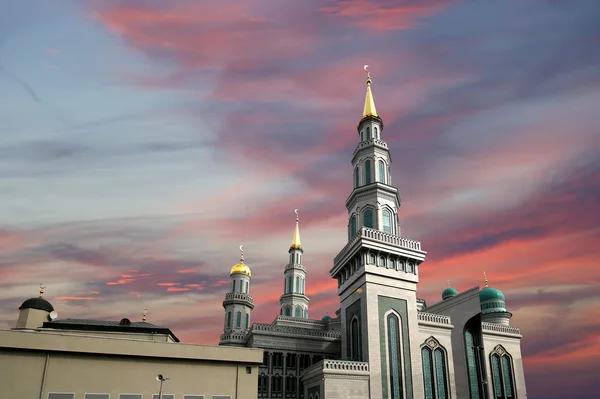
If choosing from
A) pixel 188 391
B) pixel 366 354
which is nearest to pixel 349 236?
pixel 366 354

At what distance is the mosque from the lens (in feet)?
128

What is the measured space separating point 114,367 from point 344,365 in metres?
17.7

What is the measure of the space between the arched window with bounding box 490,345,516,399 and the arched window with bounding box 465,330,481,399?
2569mm

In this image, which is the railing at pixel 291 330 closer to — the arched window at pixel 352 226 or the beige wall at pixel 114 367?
the beige wall at pixel 114 367

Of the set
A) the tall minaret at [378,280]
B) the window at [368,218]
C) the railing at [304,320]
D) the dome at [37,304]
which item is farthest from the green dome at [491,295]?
the dome at [37,304]

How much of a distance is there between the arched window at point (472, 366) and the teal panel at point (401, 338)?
9060 millimetres

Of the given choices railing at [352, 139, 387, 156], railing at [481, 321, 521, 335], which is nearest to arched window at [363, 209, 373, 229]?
railing at [352, 139, 387, 156]

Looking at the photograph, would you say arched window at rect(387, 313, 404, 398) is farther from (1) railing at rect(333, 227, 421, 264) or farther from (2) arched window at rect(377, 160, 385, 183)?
(2) arched window at rect(377, 160, 385, 183)

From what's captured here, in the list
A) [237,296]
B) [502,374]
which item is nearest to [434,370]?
[502,374]

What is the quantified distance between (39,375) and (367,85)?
42603 mm

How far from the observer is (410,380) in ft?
131

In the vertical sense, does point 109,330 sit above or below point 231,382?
above

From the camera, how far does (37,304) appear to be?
1898 inches

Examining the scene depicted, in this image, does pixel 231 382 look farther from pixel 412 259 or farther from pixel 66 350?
pixel 412 259
